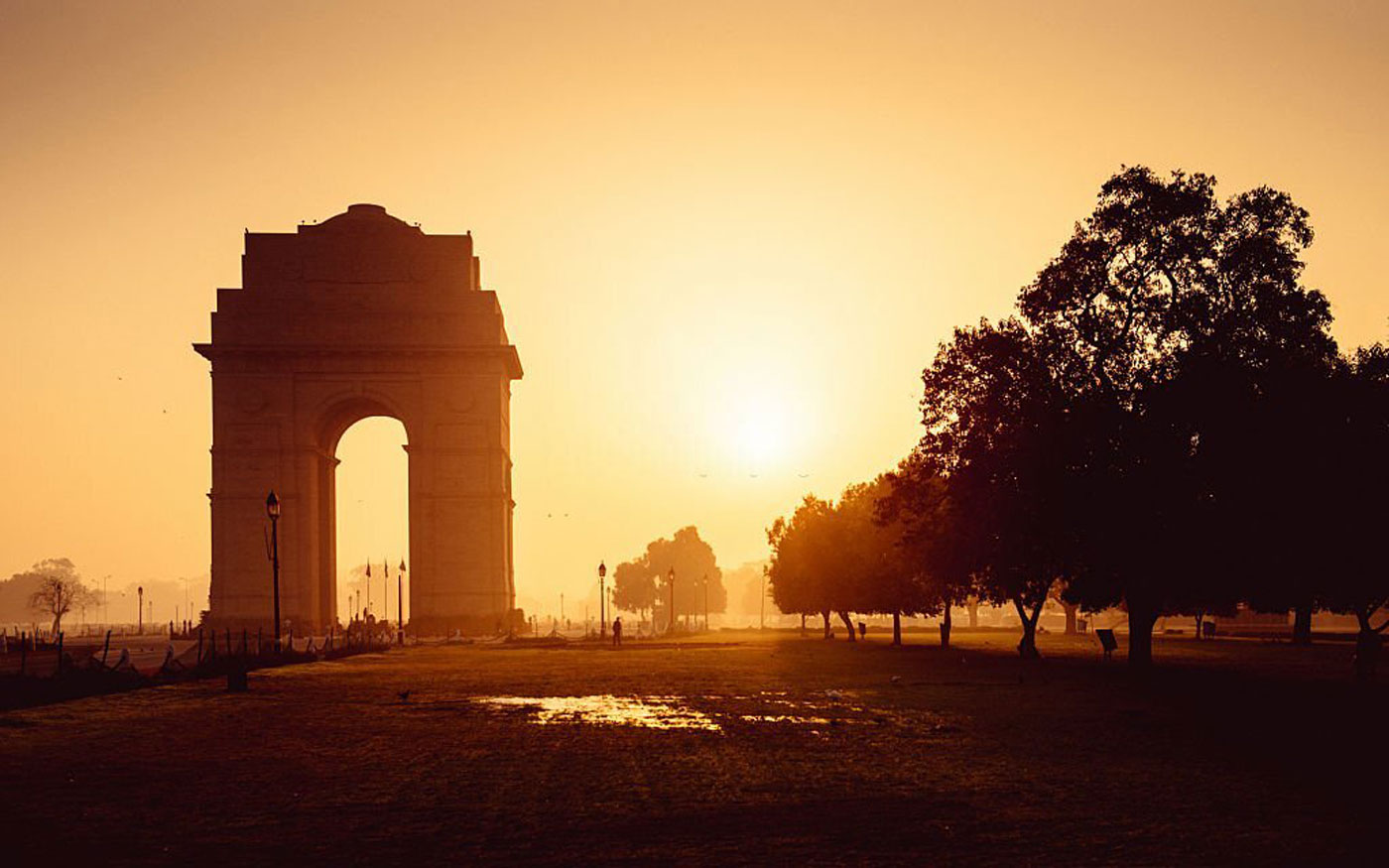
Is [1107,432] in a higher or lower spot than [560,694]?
higher

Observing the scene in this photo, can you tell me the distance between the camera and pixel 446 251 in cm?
9162

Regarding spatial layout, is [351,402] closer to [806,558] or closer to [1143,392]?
[806,558]

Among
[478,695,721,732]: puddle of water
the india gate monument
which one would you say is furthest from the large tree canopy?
the india gate monument

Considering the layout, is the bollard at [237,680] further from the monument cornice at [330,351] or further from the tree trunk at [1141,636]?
the monument cornice at [330,351]

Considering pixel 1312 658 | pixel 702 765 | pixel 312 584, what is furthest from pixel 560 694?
pixel 312 584

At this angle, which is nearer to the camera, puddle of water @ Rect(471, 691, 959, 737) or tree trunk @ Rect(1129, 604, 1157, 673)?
puddle of water @ Rect(471, 691, 959, 737)

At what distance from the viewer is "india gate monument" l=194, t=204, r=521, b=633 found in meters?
86.2

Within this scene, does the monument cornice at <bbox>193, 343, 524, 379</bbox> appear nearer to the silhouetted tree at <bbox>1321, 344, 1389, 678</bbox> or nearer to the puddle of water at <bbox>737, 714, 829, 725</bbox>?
the silhouetted tree at <bbox>1321, 344, 1389, 678</bbox>

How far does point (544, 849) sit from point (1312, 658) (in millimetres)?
40726

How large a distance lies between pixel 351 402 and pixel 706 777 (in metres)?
79.8

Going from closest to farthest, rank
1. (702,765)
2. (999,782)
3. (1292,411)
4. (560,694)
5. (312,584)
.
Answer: (999,782) < (702,765) < (560,694) < (1292,411) < (312,584)

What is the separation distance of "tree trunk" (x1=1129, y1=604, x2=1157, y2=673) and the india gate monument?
5681cm

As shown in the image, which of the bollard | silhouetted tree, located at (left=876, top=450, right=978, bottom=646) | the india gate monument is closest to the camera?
the bollard

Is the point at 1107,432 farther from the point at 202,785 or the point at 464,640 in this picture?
the point at 464,640
